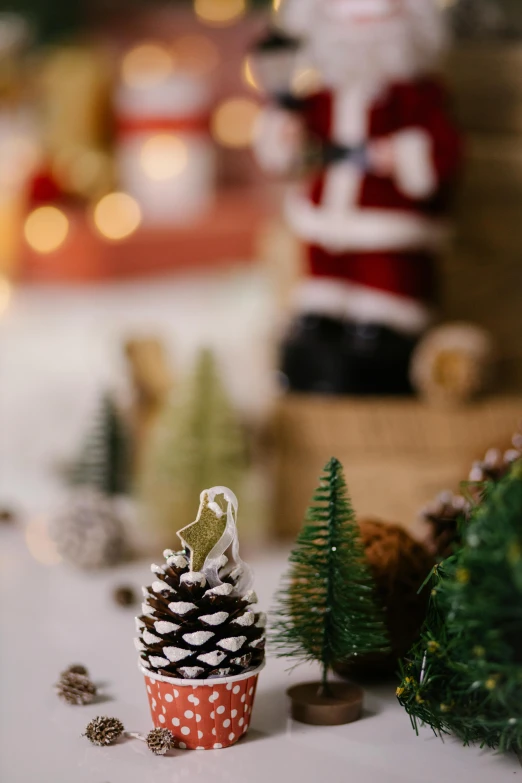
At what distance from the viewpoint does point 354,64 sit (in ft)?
4.66

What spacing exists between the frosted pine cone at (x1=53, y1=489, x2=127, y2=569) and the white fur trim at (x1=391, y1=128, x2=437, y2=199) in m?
0.59

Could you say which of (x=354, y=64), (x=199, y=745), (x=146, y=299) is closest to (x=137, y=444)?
(x=354, y=64)

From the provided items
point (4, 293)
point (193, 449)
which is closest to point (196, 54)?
point (4, 293)

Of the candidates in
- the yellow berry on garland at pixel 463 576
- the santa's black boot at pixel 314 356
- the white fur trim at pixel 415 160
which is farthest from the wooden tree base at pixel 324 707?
the white fur trim at pixel 415 160

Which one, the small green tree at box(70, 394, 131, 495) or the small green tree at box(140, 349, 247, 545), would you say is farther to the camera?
the small green tree at box(70, 394, 131, 495)

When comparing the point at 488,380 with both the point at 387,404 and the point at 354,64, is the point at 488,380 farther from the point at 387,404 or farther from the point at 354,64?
the point at 354,64

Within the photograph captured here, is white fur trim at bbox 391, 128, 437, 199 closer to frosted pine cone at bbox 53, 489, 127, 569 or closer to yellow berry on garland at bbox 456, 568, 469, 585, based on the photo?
frosted pine cone at bbox 53, 489, 127, 569

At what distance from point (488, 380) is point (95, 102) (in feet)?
5.67

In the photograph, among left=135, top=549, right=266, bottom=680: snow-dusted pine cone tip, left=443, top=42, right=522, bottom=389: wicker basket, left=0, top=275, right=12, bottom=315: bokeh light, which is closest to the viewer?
left=135, top=549, right=266, bottom=680: snow-dusted pine cone tip

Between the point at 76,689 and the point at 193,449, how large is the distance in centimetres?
47

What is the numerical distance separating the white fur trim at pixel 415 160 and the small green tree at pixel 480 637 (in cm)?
73

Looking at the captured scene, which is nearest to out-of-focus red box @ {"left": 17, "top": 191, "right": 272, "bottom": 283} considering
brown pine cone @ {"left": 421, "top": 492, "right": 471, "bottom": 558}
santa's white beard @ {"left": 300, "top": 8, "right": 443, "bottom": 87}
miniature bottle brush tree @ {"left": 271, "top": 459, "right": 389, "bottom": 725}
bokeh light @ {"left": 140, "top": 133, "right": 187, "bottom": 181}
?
bokeh light @ {"left": 140, "top": 133, "right": 187, "bottom": 181}

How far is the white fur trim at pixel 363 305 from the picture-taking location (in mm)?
1477

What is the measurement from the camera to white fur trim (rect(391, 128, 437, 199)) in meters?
1.40
